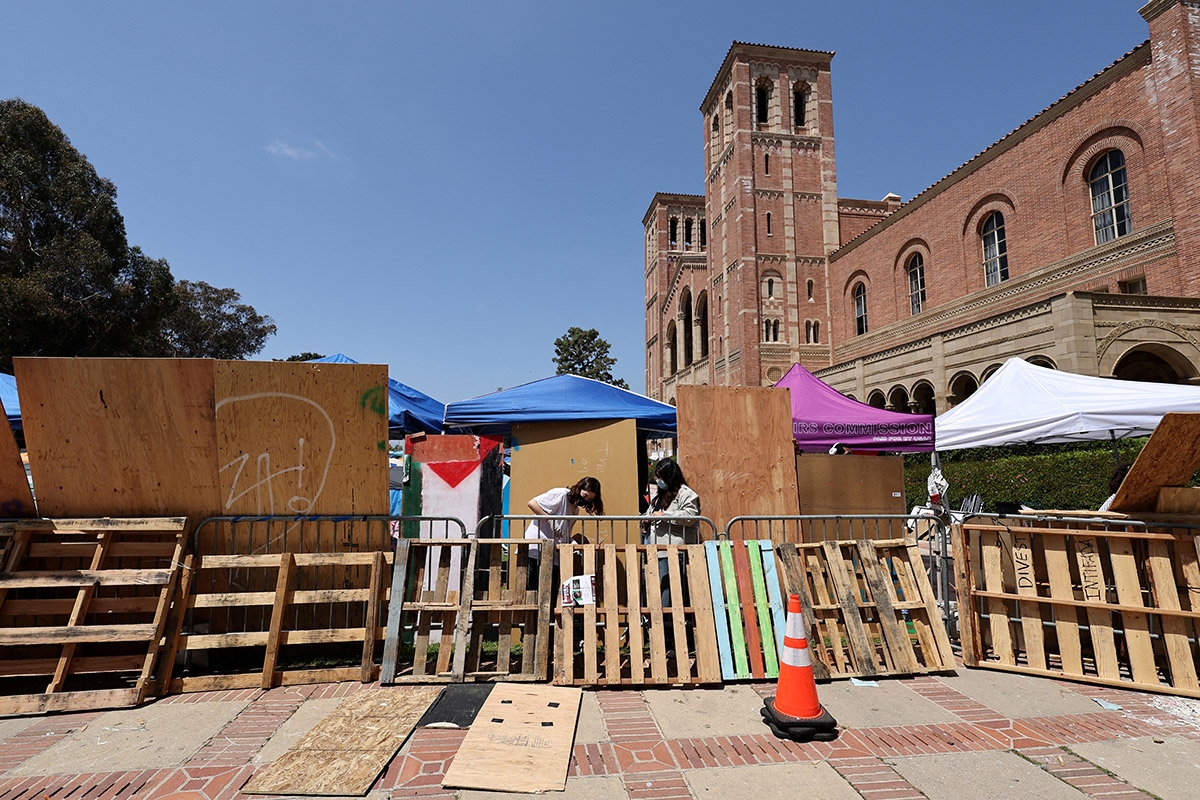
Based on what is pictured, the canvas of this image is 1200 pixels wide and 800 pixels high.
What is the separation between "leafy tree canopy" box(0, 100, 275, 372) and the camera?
21719 millimetres

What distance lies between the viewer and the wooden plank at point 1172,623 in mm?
4500

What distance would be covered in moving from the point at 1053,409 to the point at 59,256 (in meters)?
30.8

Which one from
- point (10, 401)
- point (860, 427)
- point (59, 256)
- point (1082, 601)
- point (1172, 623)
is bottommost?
point (1172, 623)

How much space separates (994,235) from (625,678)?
101 feet

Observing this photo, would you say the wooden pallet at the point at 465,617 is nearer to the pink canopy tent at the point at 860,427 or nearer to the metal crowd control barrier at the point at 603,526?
the metal crowd control barrier at the point at 603,526

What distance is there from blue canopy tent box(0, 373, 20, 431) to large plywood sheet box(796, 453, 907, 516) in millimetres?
11675

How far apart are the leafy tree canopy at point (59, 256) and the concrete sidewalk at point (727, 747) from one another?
24646mm

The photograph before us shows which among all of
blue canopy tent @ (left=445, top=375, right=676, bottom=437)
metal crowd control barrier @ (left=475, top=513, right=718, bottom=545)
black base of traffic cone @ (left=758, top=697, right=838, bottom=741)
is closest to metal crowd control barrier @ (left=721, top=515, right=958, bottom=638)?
metal crowd control barrier @ (left=475, top=513, right=718, bottom=545)

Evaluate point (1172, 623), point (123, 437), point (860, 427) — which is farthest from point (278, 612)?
point (860, 427)

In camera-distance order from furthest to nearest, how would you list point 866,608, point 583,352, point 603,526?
point 583,352 < point 603,526 < point 866,608

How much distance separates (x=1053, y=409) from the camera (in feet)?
24.3

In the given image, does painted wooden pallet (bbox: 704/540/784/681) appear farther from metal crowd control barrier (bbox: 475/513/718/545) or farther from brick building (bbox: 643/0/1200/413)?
brick building (bbox: 643/0/1200/413)

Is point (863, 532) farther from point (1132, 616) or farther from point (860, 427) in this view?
point (860, 427)

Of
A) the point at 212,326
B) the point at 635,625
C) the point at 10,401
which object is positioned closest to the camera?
the point at 635,625
